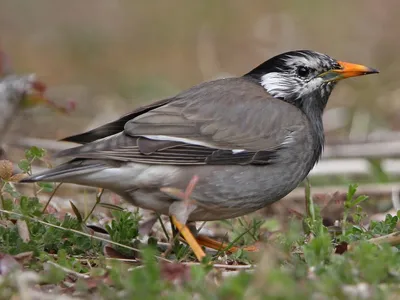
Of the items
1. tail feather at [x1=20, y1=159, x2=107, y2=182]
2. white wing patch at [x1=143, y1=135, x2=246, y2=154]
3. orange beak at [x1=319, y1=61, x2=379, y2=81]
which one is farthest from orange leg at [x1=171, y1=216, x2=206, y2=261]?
orange beak at [x1=319, y1=61, x2=379, y2=81]

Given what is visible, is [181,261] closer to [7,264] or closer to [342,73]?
[7,264]

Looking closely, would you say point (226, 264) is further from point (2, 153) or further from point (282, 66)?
point (2, 153)

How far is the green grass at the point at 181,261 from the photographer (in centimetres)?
385

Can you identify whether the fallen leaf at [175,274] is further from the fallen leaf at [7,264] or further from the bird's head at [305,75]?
the bird's head at [305,75]

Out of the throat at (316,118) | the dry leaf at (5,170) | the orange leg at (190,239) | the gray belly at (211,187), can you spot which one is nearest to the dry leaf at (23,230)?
the dry leaf at (5,170)

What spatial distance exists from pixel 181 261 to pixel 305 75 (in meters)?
1.82

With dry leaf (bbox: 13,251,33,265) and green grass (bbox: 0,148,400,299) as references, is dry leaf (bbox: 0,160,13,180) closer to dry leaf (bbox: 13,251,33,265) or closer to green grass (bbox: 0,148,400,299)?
green grass (bbox: 0,148,400,299)

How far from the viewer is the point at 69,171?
17.4 ft

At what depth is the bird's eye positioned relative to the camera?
6.39m

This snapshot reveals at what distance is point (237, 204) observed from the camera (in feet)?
18.4

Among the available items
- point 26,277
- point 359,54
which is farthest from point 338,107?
point 26,277

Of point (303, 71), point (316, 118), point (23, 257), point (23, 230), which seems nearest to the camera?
point (23, 257)

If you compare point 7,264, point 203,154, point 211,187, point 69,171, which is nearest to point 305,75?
point 203,154

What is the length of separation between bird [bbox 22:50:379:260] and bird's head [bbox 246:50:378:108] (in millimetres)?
161
